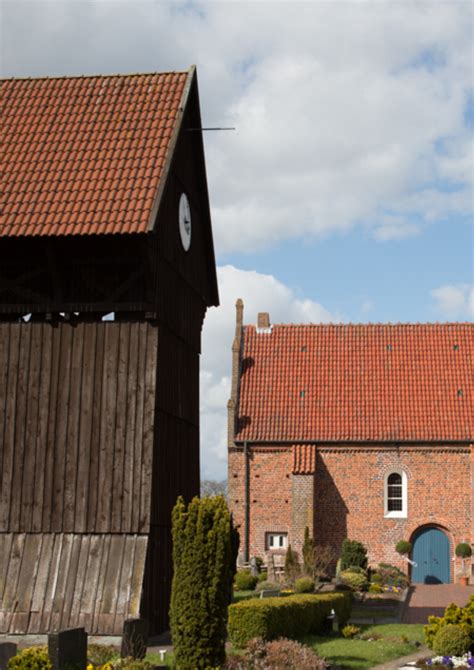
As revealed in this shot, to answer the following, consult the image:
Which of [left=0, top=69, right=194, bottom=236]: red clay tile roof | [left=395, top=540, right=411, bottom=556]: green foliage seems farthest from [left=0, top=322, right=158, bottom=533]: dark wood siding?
[left=395, top=540, right=411, bottom=556]: green foliage

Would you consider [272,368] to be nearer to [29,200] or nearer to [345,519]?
[345,519]

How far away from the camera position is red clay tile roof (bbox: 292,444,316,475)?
125ft

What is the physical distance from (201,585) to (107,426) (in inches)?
201

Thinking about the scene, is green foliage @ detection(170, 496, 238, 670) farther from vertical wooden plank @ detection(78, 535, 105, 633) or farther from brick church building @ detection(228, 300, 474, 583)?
brick church building @ detection(228, 300, 474, 583)

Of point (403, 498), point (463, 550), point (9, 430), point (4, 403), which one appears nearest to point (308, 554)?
point (403, 498)

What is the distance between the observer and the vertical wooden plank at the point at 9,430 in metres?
19.8

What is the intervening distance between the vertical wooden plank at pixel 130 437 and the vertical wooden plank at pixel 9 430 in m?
2.23

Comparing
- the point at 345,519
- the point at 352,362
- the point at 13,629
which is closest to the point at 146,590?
the point at 13,629

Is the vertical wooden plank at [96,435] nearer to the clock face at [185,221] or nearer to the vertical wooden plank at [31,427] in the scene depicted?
the vertical wooden plank at [31,427]

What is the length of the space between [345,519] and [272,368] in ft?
22.1

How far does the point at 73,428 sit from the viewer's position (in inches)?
784

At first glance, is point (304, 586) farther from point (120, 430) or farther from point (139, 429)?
point (120, 430)

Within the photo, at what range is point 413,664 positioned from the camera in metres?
18.0

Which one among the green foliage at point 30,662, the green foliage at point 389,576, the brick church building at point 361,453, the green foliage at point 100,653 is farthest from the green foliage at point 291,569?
the green foliage at point 30,662
